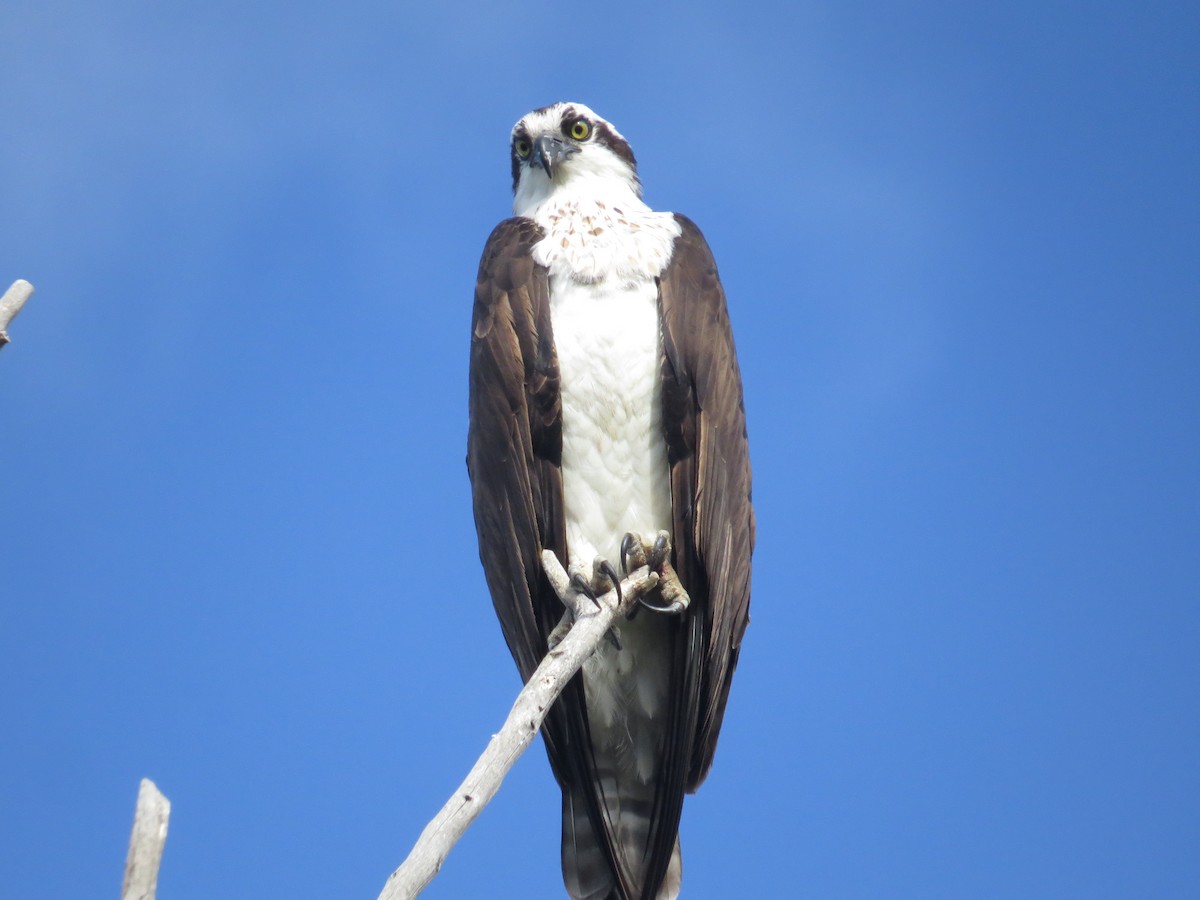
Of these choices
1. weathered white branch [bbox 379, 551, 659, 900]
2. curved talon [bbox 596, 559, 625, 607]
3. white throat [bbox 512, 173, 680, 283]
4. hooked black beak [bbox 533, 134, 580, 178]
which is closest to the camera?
weathered white branch [bbox 379, 551, 659, 900]

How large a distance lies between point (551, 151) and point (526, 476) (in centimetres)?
168

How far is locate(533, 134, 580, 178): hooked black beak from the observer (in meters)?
5.16

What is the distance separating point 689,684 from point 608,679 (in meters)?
0.32

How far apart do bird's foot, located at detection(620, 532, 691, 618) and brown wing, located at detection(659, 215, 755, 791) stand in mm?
87

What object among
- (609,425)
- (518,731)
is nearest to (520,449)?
(609,425)

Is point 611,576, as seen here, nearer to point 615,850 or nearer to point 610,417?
point 610,417

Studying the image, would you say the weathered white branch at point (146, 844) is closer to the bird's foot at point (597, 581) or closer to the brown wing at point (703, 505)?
the bird's foot at point (597, 581)

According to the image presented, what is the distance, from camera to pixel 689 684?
433 cm

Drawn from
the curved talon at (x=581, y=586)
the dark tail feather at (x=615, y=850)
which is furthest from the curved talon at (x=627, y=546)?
the dark tail feather at (x=615, y=850)

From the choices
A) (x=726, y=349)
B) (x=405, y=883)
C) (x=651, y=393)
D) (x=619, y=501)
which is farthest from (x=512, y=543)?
(x=405, y=883)

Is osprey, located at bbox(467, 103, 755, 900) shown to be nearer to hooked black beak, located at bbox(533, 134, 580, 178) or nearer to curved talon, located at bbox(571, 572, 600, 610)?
curved talon, located at bbox(571, 572, 600, 610)

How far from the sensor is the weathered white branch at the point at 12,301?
2490 millimetres

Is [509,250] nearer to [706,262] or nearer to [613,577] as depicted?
[706,262]

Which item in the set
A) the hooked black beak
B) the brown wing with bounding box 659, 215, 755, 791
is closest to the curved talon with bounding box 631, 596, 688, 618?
the brown wing with bounding box 659, 215, 755, 791
